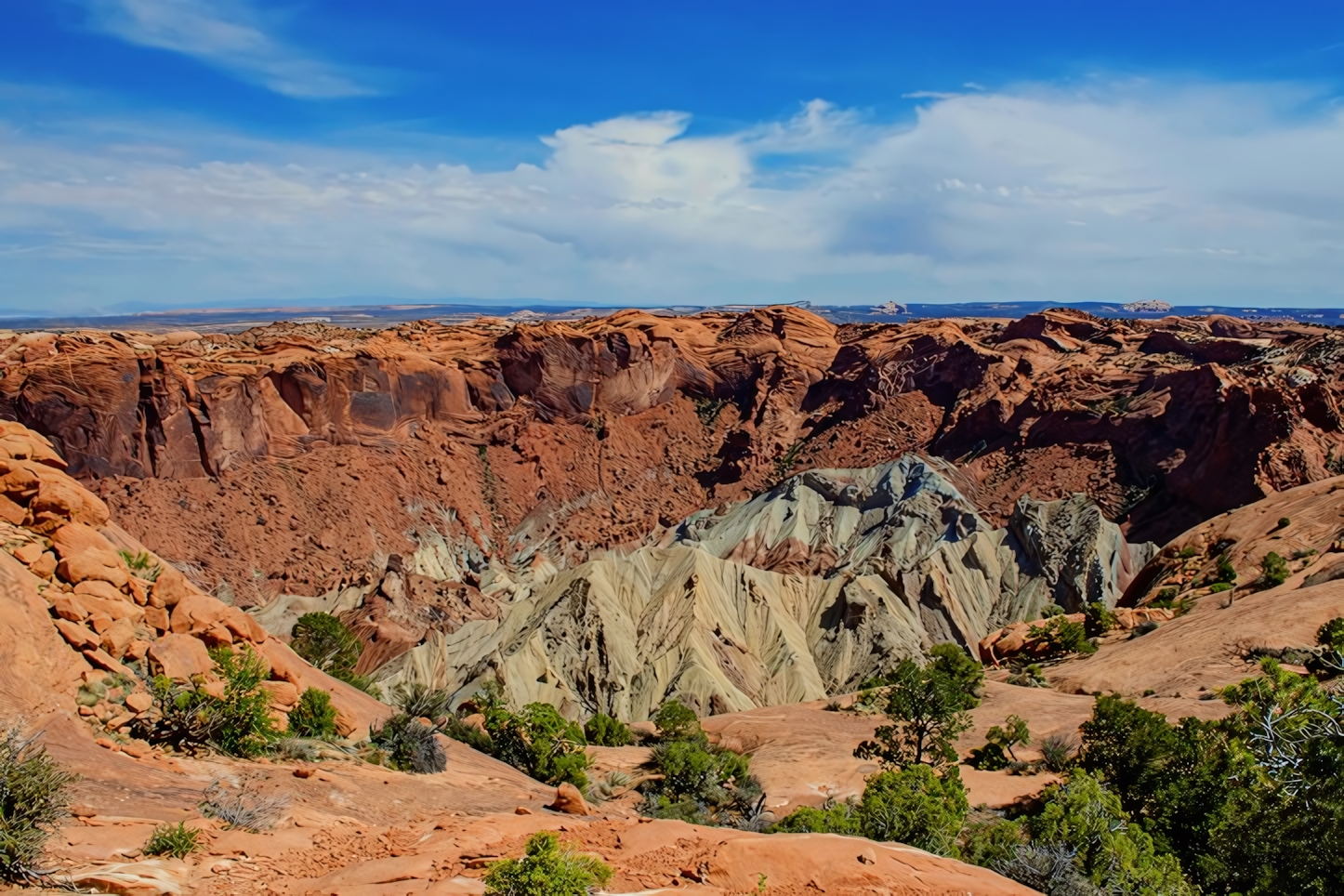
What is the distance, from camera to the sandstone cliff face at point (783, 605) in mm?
49312

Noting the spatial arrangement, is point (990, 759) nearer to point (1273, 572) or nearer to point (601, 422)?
point (1273, 572)

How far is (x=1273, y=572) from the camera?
3478 centimetres

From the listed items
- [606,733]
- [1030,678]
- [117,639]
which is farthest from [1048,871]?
[1030,678]

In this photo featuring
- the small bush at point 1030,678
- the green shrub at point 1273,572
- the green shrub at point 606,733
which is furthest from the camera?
the green shrub at point 1273,572

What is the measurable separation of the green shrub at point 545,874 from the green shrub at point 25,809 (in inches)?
185

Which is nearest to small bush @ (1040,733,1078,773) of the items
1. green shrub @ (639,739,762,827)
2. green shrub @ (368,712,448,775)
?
green shrub @ (639,739,762,827)

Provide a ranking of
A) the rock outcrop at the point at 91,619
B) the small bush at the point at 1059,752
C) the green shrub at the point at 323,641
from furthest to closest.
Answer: the green shrub at the point at 323,641 → the small bush at the point at 1059,752 → the rock outcrop at the point at 91,619

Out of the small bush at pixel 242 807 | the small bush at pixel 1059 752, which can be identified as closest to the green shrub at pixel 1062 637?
the small bush at pixel 1059 752

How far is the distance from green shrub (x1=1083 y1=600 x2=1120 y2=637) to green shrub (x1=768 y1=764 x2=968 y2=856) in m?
22.9

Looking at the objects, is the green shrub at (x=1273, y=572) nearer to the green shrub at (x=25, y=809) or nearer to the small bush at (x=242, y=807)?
the small bush at (x=242, y=807)

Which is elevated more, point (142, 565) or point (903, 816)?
point (142, 565)

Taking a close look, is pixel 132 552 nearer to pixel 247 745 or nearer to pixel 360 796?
pixel 247 745

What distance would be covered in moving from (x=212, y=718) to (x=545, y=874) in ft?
28.0

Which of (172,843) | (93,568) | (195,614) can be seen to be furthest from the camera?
(195,614)
